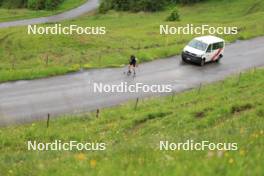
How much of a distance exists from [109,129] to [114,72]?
480 inches

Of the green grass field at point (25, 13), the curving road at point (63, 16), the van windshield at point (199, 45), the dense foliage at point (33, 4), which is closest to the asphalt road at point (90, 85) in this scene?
the van windshield at point (199, 45)

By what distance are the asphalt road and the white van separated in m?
0.56

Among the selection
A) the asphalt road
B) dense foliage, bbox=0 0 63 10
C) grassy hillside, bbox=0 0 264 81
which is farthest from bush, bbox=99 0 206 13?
the asphalt road

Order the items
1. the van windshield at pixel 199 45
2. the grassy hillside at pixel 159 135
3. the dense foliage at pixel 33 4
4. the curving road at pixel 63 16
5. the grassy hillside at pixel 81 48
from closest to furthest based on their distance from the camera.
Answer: the grassy hillside at pixel 159 135, the grassy hillside at pixel 81 48, the van windshield at pixel 199 45, the curving road at pixel 63 16, the dense foliage at pixel 33 4

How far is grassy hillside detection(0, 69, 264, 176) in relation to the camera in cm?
1005

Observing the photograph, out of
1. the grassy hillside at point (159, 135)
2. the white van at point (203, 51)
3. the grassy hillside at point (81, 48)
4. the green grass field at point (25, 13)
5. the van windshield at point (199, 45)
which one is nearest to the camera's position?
the grassy hillside at point (159, 135)

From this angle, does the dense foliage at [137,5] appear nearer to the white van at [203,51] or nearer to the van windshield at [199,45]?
the white van at [203,51]

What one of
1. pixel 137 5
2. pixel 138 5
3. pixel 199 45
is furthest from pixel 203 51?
pixel 137 5

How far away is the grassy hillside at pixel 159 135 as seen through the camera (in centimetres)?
1005

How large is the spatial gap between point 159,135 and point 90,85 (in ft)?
42.0

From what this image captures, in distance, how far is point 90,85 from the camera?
101ft

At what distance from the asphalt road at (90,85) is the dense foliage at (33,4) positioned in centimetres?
6865

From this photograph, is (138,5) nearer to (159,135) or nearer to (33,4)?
(33,4)

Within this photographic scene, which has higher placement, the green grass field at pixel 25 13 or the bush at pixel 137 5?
the bush at pixel 137 5
